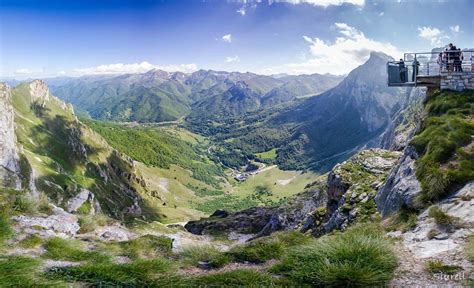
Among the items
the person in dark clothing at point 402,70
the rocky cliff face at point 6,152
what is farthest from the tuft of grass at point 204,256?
the rocky cliff face at point 6,152

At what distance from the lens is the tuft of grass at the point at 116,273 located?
8516 mm

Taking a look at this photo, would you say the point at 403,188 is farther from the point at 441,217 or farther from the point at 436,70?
the point at 436,70

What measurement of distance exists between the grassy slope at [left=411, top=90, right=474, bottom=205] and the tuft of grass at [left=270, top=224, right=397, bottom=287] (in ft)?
26.0

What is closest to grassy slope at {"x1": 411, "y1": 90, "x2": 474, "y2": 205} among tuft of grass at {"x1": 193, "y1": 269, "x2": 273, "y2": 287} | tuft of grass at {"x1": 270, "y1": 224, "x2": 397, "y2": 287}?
tuft of grass at {"x1": 270, "y1": 224, "x2": 397, "y2": 287}

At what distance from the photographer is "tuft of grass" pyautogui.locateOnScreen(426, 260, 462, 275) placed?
912 centimetres

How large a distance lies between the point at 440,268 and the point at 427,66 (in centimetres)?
2192

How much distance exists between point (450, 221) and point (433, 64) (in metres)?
18.5

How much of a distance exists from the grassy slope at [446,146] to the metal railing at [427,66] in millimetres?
3043

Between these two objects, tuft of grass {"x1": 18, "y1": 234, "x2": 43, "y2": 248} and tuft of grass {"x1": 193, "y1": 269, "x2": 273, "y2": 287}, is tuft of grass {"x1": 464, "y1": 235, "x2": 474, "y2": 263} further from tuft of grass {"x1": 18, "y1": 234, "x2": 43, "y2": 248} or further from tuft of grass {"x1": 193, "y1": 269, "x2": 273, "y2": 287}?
tuft of grass {"x1": 18, "y1": 234, "x2": 43, "y2": 248}

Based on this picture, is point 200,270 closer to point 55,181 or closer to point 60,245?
point 60,245

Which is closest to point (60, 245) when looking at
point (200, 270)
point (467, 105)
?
point (200, 270)

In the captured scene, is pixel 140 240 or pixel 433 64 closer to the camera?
pixel 140 240

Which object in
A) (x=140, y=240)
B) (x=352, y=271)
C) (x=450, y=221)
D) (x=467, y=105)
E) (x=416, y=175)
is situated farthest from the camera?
(x=467, y=105)

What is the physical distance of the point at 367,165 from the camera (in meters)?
37.3
